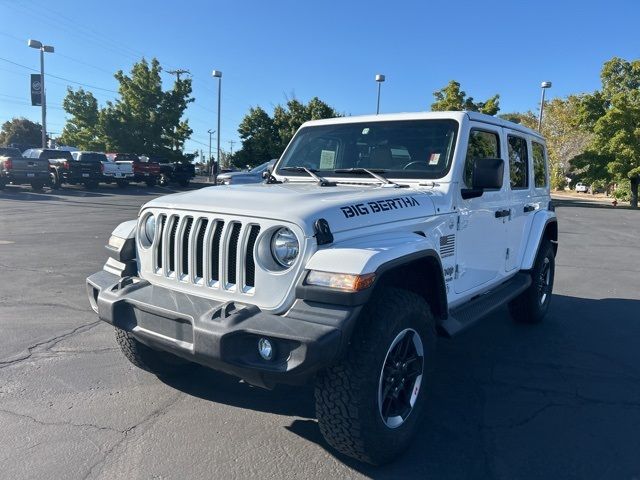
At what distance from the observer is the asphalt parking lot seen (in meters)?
2.79

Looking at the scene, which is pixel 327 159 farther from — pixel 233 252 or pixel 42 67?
pixel 42 67

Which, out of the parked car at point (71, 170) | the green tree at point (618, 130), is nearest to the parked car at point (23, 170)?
the parked car at point (71, 170)

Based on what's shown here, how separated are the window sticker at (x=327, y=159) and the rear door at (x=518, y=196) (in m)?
1.66

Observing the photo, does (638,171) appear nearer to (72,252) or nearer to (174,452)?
(72,252)

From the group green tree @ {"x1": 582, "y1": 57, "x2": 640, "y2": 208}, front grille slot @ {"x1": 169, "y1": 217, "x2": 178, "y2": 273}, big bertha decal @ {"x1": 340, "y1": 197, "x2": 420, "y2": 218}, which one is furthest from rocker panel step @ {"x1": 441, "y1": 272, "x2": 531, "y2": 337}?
green tree @ {"x1": 582, "y1": 57, "x2": 640, "y2": 208}

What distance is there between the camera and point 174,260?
3.05 meters

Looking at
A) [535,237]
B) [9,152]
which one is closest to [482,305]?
[535,237]

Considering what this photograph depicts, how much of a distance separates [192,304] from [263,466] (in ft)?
3.14

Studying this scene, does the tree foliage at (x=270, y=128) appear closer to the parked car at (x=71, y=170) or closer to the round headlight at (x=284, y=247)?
the parked car at (x=71, y=170)

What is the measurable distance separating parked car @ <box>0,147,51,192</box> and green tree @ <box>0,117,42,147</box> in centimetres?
5429

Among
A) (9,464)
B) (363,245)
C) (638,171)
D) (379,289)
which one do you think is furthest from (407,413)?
(638,171)

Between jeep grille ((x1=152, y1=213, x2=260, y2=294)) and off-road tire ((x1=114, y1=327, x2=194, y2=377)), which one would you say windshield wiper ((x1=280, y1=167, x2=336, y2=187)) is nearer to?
jeep grille ((x1=152, y1=213, x2=260, y2=294))

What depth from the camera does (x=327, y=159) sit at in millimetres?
4297

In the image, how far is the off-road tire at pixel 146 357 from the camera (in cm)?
358
